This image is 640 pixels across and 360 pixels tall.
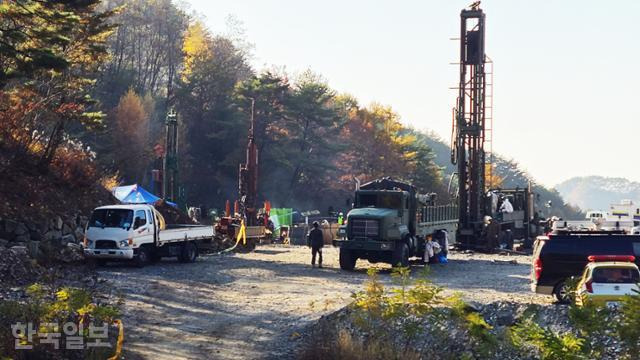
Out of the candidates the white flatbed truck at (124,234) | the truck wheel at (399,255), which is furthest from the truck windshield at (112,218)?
the truck wheel at (399,255)

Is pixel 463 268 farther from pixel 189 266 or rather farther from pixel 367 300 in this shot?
pixel 367 300

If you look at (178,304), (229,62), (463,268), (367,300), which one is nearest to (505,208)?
(463,268)

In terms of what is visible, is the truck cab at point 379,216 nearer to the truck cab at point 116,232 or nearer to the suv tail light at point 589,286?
the truck cab at point 116,232

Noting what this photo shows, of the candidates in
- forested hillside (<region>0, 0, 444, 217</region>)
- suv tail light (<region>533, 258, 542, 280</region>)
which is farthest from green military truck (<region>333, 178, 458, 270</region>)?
forested hillside (<region>0, 0, 444, 217</region>)

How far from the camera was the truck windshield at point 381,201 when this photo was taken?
2920 centimetres

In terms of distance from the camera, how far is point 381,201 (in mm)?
29438

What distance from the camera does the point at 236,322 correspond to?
16.8 meters

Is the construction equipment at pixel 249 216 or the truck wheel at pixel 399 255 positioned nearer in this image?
the truck wheel at pixel 399 255

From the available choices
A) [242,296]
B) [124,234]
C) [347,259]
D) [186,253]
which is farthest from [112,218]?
[347,259]

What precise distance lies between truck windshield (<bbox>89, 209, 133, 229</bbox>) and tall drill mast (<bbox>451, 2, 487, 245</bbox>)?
1924cm

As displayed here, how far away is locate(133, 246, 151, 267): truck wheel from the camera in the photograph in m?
27.5

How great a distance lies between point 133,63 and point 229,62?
11.8 meters

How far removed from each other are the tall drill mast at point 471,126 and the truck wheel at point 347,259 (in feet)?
43.6

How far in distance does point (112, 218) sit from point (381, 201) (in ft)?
32.4
